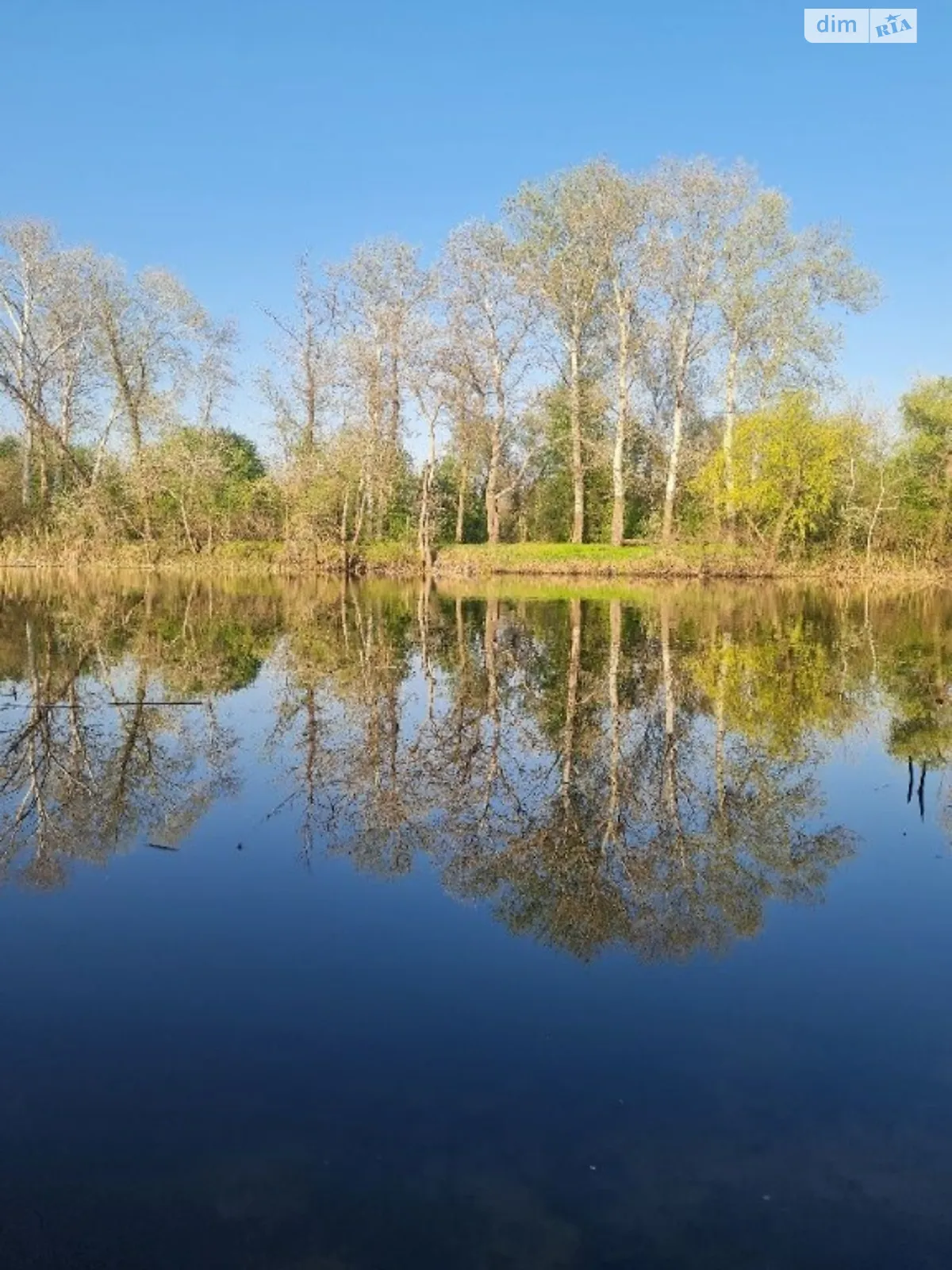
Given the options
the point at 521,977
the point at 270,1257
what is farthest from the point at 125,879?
the point at 270,1257

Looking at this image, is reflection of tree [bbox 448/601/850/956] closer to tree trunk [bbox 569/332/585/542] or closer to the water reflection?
the water reflection

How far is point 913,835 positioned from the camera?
7613 mm

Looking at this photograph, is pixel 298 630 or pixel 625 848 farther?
pixel 298 630

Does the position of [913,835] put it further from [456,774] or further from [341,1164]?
[341,1164]

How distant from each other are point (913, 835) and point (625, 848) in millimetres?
2336

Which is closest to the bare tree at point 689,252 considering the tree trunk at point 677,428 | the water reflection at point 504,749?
the tree trunk at point 677,428

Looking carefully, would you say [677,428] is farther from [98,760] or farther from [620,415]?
[98,760]

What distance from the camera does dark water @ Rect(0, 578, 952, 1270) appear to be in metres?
3.35

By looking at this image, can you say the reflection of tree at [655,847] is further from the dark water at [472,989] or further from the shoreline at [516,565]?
the shoreline at [516,565]

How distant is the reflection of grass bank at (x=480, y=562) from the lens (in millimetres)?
39812

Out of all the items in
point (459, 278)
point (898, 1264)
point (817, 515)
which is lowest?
point (898, 1264)

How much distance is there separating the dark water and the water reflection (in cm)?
5

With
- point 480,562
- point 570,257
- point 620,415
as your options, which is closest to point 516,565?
point 480,562

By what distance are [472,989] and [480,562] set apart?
3661cm
